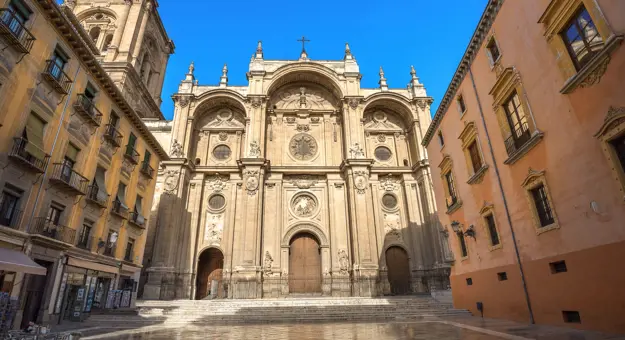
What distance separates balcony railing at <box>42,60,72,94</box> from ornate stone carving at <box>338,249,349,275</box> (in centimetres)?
1918

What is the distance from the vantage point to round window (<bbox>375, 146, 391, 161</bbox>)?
29.0 meters

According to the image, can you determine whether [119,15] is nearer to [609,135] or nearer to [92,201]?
[92,201]

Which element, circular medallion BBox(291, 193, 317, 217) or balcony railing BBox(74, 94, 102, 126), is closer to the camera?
balcony railing BBox(74, 94, 102, 126)

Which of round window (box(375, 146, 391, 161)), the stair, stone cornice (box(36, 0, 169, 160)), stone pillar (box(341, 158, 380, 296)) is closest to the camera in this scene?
stone cornice (box(36, 0, 169, 160))

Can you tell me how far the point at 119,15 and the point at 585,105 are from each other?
39.1 metres

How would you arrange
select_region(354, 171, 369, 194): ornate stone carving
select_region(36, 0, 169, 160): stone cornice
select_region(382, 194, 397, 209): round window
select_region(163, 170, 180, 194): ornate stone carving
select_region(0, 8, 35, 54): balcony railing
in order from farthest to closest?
select_region(382, 194, 397, 209): round window < select_region(354, 171, 369, 194): ornate stone carving < select_region(163, 170, 180, 194): ornate stone carving < select_region(36, 0, 169, 160): stone cornice < select_region(0, 8, 35, 54): balcony railing

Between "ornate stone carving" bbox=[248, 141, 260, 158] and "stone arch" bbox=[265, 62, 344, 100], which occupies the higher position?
"stone arch" bbox=[265, 62, 344, 100]

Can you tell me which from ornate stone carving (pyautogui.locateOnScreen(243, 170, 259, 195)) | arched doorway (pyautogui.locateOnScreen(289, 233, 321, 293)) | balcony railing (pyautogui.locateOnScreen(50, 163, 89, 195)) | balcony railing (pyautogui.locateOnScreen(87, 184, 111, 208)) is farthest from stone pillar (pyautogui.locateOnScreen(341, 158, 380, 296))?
balcony railing (pyautogui.locateOnScreen(50, 163, 89, 195))

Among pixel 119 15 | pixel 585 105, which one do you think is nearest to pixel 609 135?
pixel 585 105

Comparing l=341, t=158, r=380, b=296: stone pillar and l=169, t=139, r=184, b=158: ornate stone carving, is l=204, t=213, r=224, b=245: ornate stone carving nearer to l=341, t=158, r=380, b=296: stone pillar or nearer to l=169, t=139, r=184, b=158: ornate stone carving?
l=169, t=139, r=184, b=158: ornate stone carving

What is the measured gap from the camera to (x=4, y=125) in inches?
411

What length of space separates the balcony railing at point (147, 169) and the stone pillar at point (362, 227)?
14.2 meters

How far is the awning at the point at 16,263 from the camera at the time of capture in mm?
8883

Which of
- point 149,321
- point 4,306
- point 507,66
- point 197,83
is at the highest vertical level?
point 197,83
